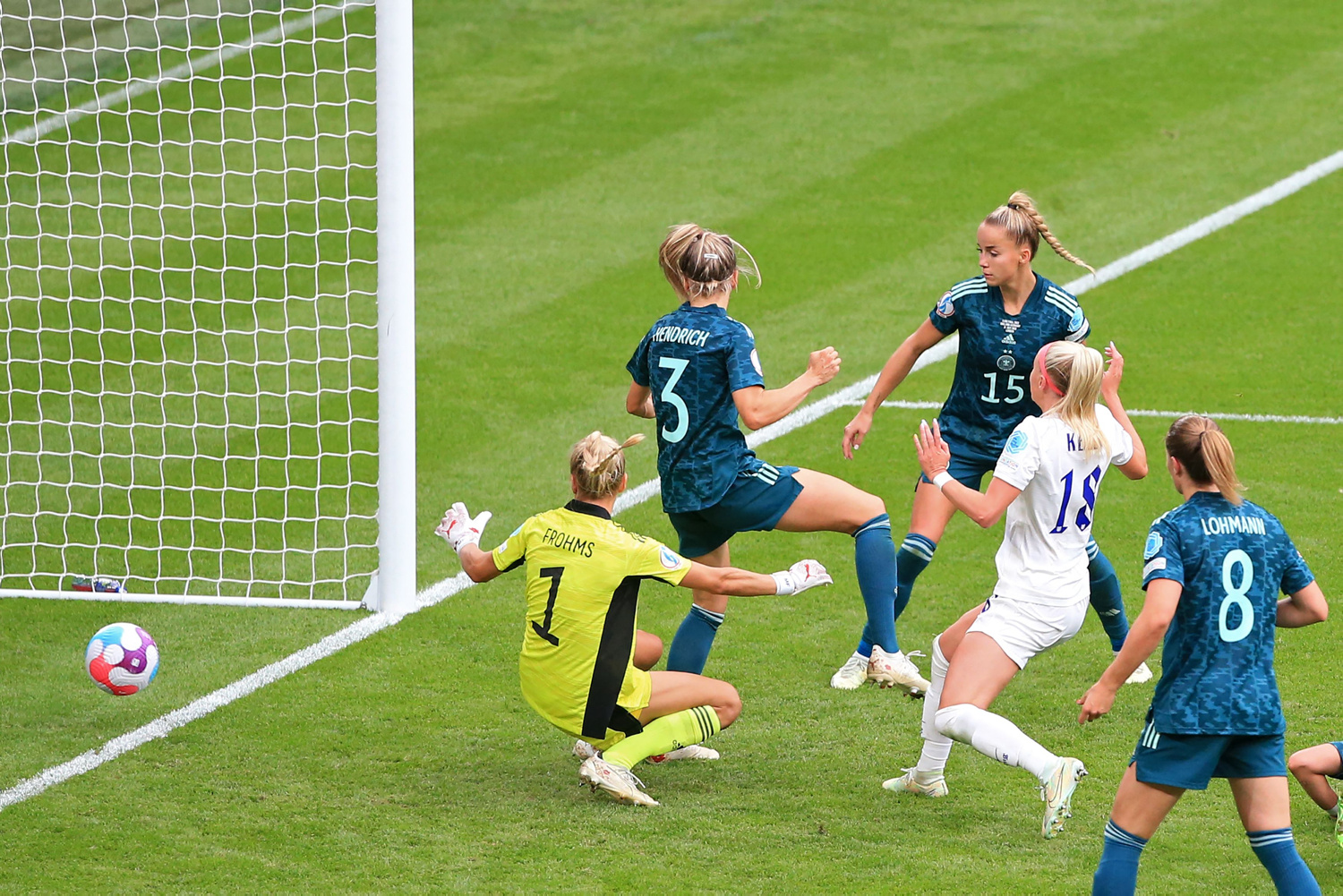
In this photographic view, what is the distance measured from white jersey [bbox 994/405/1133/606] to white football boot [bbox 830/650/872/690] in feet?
4.48

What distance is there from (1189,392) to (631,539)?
6.20 m

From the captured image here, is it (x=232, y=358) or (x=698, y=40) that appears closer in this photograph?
(x=232, y=358)

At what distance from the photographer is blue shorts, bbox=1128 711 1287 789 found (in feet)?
15.7

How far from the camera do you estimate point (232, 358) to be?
1152 centimetres

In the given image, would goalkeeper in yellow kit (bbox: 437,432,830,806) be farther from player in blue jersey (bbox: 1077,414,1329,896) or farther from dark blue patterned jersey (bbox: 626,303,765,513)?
player in blue jersey (bbox: 1077,414,1329,896)

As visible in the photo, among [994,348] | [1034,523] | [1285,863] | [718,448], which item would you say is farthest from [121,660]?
[1285,863]

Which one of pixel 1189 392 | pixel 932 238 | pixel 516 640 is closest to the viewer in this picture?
pixel 516 640

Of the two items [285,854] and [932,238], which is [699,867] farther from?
[932,238]

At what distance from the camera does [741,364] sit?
6207mm

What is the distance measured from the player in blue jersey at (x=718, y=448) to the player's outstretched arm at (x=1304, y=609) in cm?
184

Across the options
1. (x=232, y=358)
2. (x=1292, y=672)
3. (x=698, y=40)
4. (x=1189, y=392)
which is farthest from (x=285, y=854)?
(x=698, y=40)

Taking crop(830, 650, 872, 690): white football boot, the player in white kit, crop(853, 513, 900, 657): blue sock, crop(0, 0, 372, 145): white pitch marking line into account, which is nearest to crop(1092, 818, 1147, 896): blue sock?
the player in white kit

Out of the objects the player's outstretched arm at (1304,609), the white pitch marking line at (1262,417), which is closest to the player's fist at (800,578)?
the player's outstretched arm at (1304,609)

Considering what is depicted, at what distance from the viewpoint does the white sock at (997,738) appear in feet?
17.9
